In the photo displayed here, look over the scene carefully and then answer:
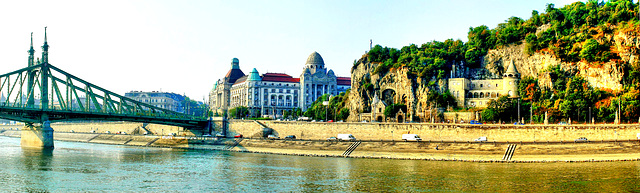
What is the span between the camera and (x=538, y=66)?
100 m

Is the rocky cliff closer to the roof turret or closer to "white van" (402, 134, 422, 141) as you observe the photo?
the roof turret

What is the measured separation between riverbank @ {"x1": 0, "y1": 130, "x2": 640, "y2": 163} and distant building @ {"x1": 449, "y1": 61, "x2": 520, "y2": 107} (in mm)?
30435

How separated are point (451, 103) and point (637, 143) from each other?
39543mm

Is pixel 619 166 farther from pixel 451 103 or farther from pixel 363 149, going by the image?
pixel 451 103

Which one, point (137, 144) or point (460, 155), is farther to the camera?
point (137, 144)

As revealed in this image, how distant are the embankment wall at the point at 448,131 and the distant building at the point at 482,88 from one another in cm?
1610

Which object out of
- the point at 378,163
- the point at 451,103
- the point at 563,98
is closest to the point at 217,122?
the point at 451,103

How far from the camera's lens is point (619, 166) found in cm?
5800

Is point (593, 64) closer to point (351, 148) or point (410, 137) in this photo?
point (410, 137)

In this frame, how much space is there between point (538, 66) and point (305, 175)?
6169 cm

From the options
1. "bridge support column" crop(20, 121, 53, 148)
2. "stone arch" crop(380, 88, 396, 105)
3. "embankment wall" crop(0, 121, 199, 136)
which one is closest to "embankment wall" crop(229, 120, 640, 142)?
"embankment wall" crop(0, 121, 199, 136)

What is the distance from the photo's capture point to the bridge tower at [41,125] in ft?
289

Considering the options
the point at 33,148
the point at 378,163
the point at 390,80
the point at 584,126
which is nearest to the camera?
the point at 378,163

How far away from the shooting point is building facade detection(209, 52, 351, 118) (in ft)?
567
